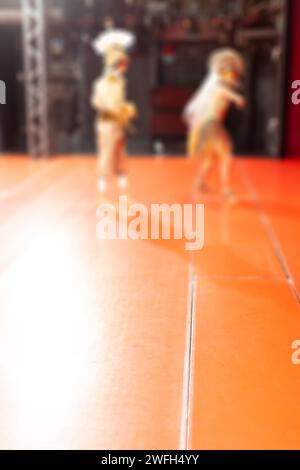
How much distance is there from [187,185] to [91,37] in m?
4.73

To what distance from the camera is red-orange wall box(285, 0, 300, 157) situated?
8.68m

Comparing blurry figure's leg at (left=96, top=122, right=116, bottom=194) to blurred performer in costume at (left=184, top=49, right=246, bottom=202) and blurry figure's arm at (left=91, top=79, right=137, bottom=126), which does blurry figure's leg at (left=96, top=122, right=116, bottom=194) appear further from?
blurred performer in costume at (left=184, top=49, right=246, bottom=202)

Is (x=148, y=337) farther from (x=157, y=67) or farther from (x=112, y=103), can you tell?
(x=157, y=67)

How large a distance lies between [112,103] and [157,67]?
5.27m

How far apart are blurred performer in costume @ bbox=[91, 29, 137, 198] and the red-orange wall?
363 centimetres

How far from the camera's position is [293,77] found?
8797mm

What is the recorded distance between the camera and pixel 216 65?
5.32 m

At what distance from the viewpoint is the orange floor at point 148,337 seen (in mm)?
1823

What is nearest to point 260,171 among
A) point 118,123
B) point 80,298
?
point 118,123

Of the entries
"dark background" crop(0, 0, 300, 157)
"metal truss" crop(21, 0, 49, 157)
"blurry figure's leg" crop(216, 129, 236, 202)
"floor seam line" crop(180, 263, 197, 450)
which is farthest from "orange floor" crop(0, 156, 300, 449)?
"dark background" crop(0, 0, 300, 157)

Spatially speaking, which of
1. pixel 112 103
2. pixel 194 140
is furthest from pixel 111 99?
pixel 194 140

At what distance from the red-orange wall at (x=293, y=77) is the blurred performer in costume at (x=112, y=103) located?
363cm

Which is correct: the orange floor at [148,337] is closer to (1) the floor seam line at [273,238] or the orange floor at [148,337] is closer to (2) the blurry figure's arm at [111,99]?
(1) the floor seam line at [273,238]
